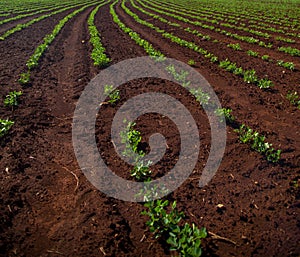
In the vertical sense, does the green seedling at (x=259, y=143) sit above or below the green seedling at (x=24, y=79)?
below

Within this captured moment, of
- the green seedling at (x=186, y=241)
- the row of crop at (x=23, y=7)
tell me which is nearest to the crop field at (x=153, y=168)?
the green seedling at (x=186, y=241)

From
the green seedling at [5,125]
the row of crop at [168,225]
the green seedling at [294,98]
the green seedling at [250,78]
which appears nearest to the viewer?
the row of crop at [168,225]

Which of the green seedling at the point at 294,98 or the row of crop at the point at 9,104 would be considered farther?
the green seedling at the point at 294,98

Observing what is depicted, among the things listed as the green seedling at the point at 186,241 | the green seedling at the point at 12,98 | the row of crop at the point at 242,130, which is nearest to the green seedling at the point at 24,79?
the green seedling at the point at 12,98

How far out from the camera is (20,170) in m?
4.86

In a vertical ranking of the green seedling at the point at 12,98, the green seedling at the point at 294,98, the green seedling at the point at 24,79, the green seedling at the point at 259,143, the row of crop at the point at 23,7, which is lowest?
the green seedling at the point at 294,98

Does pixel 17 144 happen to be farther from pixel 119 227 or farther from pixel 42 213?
pixel 119 227

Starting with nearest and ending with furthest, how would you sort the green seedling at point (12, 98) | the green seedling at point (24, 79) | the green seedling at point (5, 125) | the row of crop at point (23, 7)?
the green seedling at point (5, 125) < the green seedling at point (12, 98) < the green seedling at point (24, 79) < the row of crop at point (23, 7)

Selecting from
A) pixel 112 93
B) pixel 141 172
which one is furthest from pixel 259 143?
pixel 112 93

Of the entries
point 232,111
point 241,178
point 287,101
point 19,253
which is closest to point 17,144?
point 19,253

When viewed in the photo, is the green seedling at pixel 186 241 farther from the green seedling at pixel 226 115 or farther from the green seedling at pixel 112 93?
the green seedling at pixel 112 93

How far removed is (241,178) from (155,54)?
779 centimetres

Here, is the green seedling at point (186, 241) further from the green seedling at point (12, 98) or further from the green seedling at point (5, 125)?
the green seedling at point (12, 98)

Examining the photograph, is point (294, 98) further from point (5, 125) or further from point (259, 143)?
point (5, 125)
